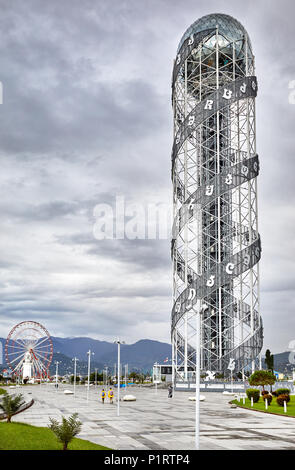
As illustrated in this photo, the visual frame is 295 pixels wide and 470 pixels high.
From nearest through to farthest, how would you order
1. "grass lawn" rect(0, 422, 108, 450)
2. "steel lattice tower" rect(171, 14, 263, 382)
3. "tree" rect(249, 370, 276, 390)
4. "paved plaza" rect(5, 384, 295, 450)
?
"grass lawn" rect(0, 422, 108, 450), "paved plaza" rect(5, 384, 295, 450), "tree" rect(249, 370, 276, 390), "steel lattice tower" rect(171, 14, 263, 382)

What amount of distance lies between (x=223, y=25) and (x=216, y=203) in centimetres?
2670

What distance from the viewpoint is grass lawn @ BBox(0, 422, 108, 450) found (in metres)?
17.4

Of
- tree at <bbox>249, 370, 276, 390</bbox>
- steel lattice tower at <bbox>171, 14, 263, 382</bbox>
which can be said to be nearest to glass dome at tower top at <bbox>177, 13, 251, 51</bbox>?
steel lattice tower at <bbox>171, 14, 263, 382</bbox>

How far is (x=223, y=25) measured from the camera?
74.1 metres

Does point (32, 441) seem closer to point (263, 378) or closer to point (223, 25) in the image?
point (263, 378)

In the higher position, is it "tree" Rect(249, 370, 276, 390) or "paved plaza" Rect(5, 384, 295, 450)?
"tree" Rect(249, 370, 276, 390)

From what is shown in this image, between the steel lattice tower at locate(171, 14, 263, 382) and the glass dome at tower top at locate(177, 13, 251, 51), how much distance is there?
0.47 ft

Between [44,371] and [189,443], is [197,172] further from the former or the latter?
[44,371]

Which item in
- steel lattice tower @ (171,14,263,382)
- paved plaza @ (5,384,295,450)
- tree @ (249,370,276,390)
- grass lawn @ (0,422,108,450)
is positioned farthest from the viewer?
steel lattice tower @ (171,14,263,382)

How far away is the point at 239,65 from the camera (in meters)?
76.8

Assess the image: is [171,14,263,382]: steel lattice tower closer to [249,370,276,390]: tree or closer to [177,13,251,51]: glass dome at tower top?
[177,13,251,51]: glass dome at tower top

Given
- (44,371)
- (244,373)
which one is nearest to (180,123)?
(244,373)

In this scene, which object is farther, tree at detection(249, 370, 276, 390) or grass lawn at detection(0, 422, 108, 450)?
tree at detection(249, 370, 276, 390)
